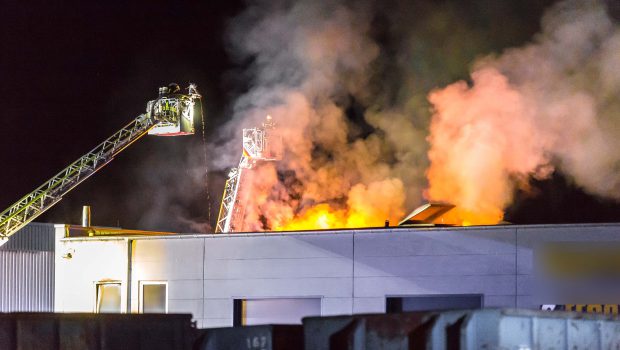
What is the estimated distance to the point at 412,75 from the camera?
122ft

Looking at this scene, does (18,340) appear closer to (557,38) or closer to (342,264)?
(342,264)

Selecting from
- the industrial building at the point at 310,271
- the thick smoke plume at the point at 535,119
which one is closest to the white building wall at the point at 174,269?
the industrial building at the point at 310,271

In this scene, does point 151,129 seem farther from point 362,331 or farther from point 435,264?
point 362,331

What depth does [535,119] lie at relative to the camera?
31641 millimetres

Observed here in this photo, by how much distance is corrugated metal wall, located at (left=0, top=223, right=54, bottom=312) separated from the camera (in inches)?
1097

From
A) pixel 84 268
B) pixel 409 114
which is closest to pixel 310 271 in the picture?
pixel 84 268

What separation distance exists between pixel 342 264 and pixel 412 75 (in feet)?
54.0

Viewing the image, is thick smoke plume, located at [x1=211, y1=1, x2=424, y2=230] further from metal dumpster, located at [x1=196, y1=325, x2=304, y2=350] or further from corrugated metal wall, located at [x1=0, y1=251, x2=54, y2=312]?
metal dumpster, located at [x1=196, y1=325, x2=304, y2=350]

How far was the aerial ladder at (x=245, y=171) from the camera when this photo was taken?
35750 mm

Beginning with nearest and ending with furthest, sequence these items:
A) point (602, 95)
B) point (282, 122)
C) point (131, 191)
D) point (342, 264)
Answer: point (342, 264), point (602, 95), point (282, 122), point (131, 191)

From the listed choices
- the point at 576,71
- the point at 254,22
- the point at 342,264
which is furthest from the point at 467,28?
the point at 342,264

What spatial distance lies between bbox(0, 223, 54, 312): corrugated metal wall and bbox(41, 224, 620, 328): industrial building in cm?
170

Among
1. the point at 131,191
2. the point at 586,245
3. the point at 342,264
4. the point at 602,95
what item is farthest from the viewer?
the point at 131,191

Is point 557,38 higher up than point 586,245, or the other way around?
point 557,38
